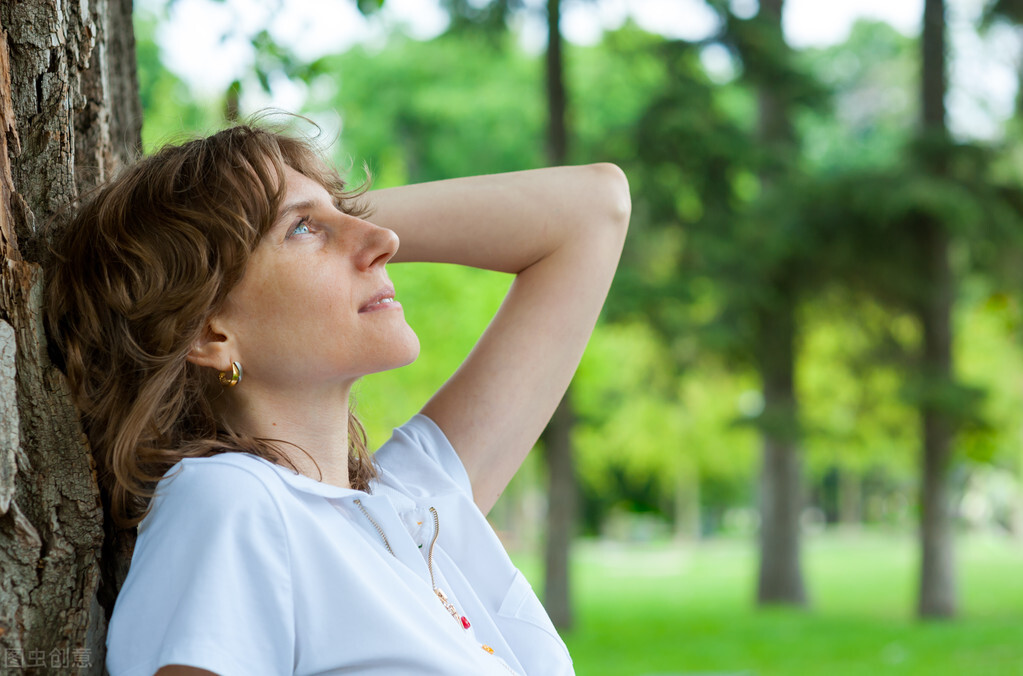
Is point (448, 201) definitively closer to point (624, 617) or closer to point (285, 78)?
point (285, 78)

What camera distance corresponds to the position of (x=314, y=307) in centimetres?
142

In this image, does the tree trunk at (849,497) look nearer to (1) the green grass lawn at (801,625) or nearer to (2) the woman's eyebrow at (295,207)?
(1) the green grass lawn at (801,625)

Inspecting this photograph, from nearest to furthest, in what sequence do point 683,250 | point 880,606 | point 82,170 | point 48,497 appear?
point 48,497, point 82,170, point 683,250, point 880,606

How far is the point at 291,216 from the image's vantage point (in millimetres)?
1477

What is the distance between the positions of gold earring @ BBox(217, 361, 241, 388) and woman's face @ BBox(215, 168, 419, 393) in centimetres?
1

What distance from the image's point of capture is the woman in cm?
117

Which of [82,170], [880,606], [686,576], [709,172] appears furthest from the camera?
[686,576]

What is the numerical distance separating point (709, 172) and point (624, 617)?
573 cm

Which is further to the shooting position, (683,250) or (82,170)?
(683,250)

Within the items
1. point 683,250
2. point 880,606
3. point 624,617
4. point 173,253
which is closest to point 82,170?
point 173,253

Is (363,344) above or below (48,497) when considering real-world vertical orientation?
Result: above

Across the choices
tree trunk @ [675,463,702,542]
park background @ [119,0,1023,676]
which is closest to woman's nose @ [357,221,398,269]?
park background @ [119,0,1023,676]

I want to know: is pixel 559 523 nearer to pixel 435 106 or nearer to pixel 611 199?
pixel 611 199

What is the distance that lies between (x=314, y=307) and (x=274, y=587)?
1.38 ft
